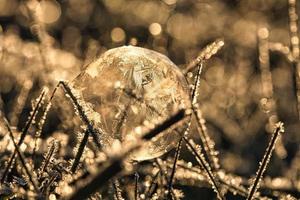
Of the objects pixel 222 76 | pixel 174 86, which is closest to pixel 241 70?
pixel 222 76

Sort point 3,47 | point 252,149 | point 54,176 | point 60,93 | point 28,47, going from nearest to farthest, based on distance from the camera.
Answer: point 54,176, point 60,93, point 252,149, point 3,47, point 28,47

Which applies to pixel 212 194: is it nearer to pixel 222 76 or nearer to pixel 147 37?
pixel 222 76

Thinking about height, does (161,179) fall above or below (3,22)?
below

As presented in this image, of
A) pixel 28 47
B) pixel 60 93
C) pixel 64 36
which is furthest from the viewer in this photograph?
pixel 64 36

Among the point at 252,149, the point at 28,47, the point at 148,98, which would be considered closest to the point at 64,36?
the point at 28,47

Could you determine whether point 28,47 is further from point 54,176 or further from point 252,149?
point 54,176

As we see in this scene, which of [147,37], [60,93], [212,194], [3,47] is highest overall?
[147,37]

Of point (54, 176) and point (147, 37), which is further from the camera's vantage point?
point (147, 37)
